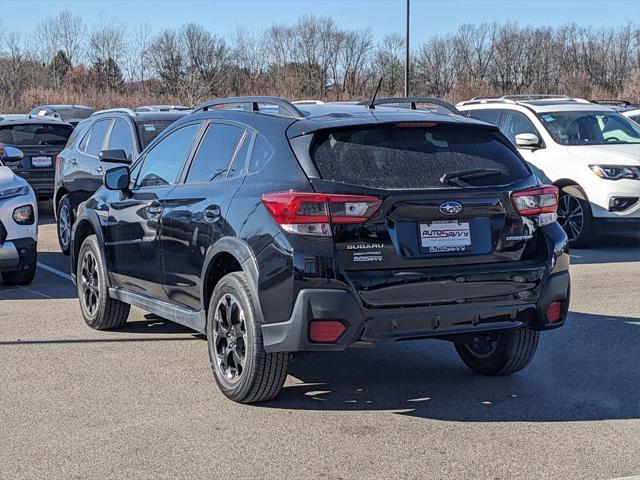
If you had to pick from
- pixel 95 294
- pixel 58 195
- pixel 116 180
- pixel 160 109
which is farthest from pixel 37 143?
pixel 116 180

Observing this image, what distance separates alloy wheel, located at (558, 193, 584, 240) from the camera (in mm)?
12758

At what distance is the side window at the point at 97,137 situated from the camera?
11562 millimetres

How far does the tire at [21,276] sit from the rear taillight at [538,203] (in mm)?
5771

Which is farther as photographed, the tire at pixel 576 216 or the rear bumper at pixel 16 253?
the tire at pixel 576 216

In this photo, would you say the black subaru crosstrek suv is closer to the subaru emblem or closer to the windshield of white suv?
the subaru emblem

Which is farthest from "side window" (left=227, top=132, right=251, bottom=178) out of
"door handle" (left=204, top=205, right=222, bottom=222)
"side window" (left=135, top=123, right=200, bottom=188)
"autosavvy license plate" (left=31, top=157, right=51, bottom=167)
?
"autosavvy license plate" (left=31, top=157, right=51, bottom=167)

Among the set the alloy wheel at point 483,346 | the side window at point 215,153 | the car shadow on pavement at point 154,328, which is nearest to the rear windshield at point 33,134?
the car shadow on pavement at point 154,328

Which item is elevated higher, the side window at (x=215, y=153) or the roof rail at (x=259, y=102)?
the roof rail at (x=259, y=102)

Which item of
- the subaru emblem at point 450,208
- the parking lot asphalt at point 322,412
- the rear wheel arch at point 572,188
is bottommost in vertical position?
the parking lot asphalt at point 322,412

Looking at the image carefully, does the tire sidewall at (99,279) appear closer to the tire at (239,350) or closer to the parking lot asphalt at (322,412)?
the parking lot asphalt at (322,412)

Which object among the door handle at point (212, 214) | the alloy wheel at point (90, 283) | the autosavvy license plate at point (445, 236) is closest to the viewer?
the autosavvy license plate at point (445, 236)

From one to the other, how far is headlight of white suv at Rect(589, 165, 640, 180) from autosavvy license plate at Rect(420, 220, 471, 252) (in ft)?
24.9

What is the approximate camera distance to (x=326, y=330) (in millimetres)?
5238

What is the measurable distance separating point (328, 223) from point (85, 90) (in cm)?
4204
